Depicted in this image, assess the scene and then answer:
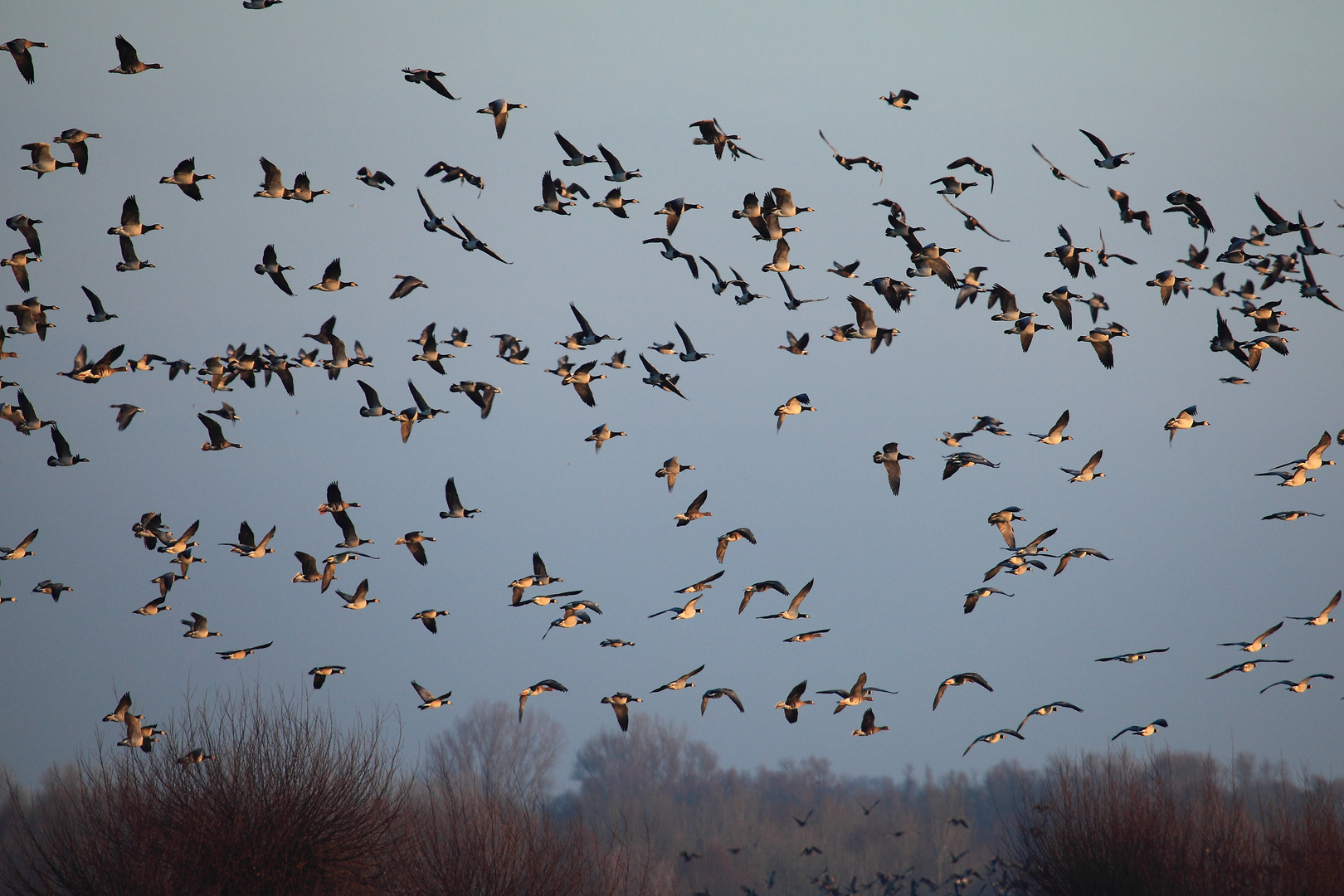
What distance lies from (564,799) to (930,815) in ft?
129

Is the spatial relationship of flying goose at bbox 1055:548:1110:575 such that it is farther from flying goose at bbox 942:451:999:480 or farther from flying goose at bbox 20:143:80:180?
flying goose at bbox 20:143:80:180

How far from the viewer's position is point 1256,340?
22797 millimetres

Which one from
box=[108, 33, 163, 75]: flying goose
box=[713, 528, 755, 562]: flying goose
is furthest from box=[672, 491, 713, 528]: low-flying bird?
box=[108, 33, 163, 75]: flying goose

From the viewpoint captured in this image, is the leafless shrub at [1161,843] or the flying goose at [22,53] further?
the leafless shrub at [1161,843]

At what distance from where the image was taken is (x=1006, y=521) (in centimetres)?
2620

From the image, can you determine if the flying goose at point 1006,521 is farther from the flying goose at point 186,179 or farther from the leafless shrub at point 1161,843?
the flying goose at point 186,179

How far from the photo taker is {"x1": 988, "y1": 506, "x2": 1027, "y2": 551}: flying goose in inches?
1017

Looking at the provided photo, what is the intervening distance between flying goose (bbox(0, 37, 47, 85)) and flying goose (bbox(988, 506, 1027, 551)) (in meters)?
20.4

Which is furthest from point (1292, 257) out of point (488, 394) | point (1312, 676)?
point (488, 394)

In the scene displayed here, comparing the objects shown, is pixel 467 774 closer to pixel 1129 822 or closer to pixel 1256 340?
pixel 1129 822

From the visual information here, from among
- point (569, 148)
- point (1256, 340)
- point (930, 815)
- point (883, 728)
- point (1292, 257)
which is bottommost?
point (930, 815)

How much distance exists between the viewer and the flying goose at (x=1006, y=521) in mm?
25828

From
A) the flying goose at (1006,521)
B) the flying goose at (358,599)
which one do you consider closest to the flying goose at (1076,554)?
the flying goose at (1006,521)

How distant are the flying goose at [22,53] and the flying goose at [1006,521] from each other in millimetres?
20432
